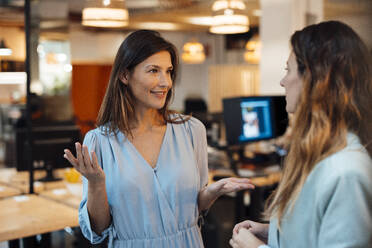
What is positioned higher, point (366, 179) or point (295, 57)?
point (295, 57)

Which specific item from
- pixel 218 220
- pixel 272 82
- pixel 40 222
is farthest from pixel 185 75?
pixel 40 222

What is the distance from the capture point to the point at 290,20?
5402 millimetres

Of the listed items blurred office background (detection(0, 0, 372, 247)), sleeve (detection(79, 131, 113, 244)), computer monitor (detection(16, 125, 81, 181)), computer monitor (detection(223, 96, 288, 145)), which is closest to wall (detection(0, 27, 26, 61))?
blurred office background (detection(0, 0, 372, 247))

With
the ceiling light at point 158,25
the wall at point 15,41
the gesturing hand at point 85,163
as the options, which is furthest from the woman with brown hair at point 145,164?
the ceiling light at point 158,25

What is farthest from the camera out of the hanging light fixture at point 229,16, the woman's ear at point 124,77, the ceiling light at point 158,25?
the ceiling light at point 158,25

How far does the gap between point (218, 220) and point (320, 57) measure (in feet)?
10.2

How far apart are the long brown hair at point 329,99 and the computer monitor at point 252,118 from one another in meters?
2.58

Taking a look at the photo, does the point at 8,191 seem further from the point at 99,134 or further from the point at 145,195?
the point at 145,195

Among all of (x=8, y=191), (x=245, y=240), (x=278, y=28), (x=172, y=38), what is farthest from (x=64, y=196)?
(x=172, y=38)

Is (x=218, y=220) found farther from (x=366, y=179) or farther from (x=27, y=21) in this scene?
(x=366, y=179)

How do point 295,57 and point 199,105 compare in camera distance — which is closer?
point 295,57

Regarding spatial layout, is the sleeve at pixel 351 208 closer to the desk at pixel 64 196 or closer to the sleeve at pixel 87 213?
the sleeve at pixel 87 213

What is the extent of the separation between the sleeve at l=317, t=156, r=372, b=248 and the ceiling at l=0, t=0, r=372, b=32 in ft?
9.57

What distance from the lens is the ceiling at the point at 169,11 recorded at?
359 cm
